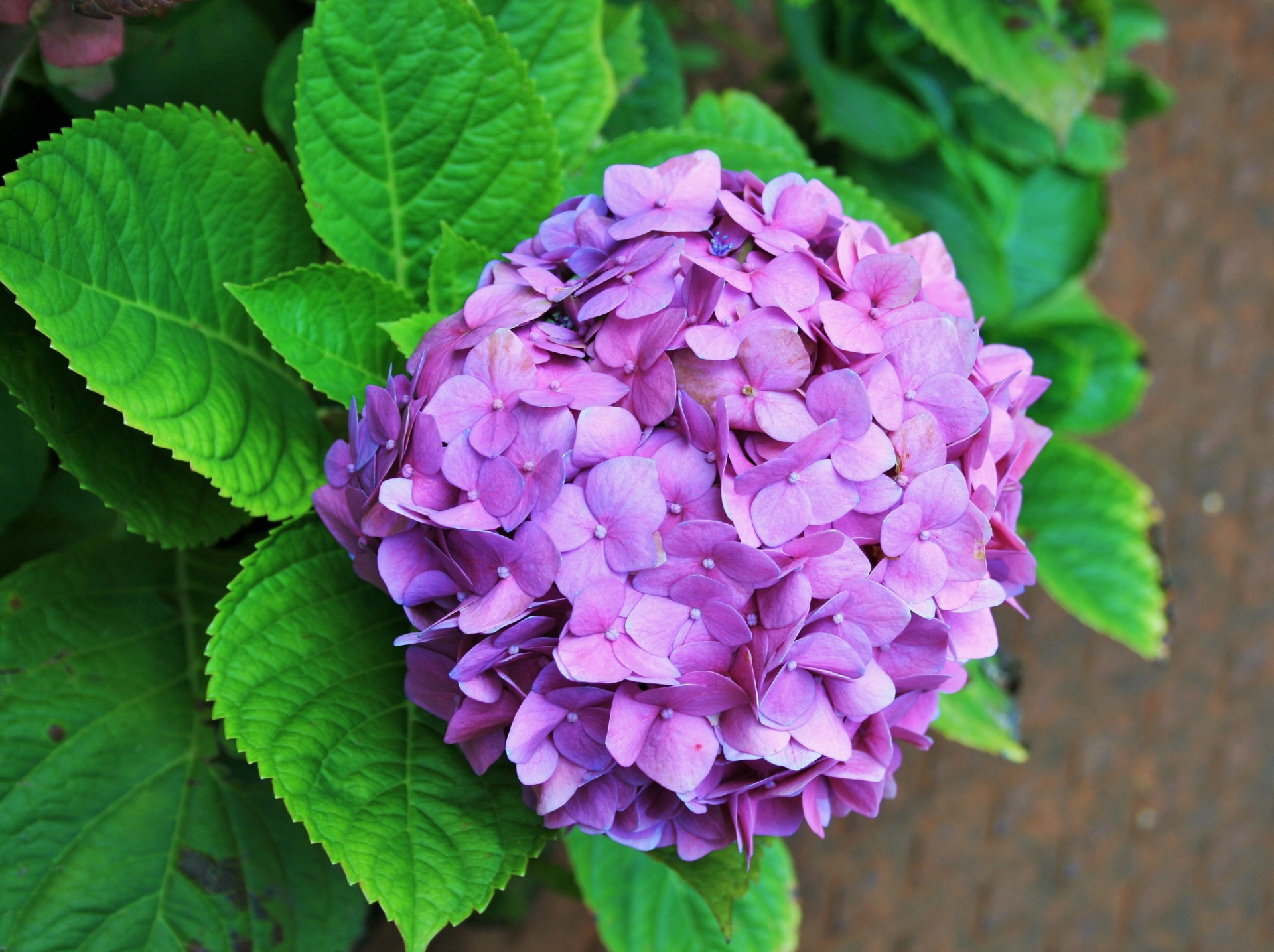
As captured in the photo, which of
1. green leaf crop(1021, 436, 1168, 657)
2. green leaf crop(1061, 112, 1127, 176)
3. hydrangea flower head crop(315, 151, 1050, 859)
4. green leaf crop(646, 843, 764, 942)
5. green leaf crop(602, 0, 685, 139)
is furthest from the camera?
green leaf crop(1061, 112, 1127, 176)

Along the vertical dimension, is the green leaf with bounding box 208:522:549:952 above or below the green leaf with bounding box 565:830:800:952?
above

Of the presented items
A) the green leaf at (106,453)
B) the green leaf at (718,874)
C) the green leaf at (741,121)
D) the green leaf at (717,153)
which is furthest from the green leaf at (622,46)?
the green leaf at (718,874)

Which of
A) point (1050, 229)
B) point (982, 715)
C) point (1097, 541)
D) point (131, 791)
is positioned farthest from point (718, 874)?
point (1050, 229)

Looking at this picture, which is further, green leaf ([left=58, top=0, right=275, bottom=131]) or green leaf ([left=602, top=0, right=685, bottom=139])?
green leaf ([left=602, top=0, right=685, bottom=139])

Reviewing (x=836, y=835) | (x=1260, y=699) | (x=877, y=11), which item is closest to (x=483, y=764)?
(x=877, y=11)

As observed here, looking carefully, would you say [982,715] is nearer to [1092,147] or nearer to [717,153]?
[717,153]

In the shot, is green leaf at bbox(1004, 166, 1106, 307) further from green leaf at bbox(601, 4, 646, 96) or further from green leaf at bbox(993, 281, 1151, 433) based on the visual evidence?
green leaf at bbox(601, 4, 646, 96)

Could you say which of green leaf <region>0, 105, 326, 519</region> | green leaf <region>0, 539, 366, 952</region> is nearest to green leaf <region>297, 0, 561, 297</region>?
green leaf <region>0, 105, 326, 519</region>

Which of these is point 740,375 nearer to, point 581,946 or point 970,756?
point 581,946
